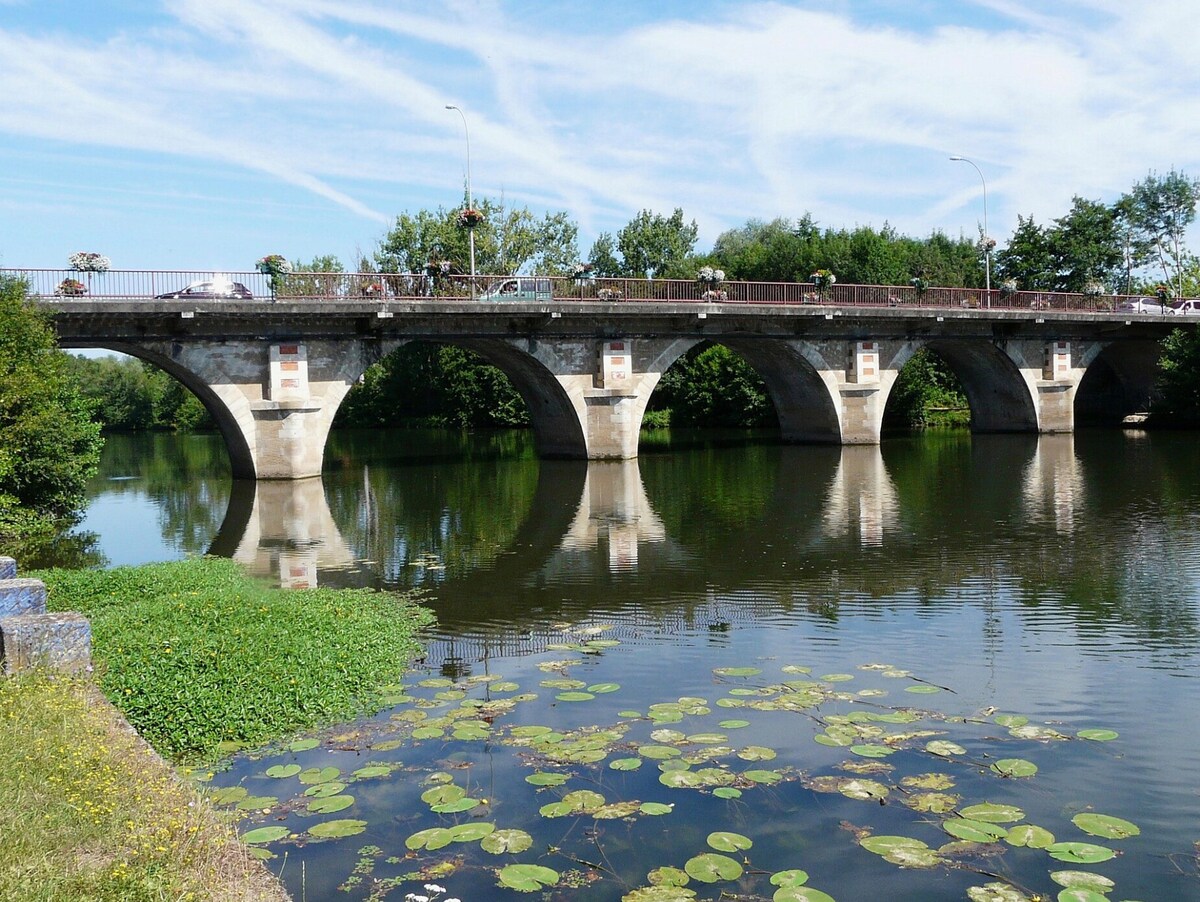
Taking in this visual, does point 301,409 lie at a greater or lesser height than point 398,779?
greater

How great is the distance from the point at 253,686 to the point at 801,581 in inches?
318

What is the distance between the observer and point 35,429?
20.1 meters

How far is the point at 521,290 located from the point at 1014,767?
89.4 ft

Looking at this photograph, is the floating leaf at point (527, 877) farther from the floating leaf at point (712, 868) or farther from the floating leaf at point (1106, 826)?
the floating leaf at point (1106, 826)

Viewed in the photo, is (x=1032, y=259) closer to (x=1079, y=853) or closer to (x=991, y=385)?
(x=991, y=385)

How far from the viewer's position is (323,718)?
9266 millimetres

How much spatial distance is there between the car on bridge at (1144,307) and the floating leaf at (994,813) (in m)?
45.5

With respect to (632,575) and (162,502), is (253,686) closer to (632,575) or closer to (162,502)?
(632,575)

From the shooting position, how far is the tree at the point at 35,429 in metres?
19.7

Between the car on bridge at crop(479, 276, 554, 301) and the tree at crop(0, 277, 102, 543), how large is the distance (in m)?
12.4

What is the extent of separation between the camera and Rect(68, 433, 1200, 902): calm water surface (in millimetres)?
6562

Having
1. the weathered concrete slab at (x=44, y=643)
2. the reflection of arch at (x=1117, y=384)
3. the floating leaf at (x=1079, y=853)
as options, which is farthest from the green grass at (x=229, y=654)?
the reflection of arch at (x=1117, y=384)

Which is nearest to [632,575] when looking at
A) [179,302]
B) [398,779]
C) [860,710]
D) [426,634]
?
[426,634]

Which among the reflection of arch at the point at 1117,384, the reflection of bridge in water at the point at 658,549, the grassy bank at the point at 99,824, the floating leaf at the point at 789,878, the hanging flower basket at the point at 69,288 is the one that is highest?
the hanging flower basket at the point at 69,288
